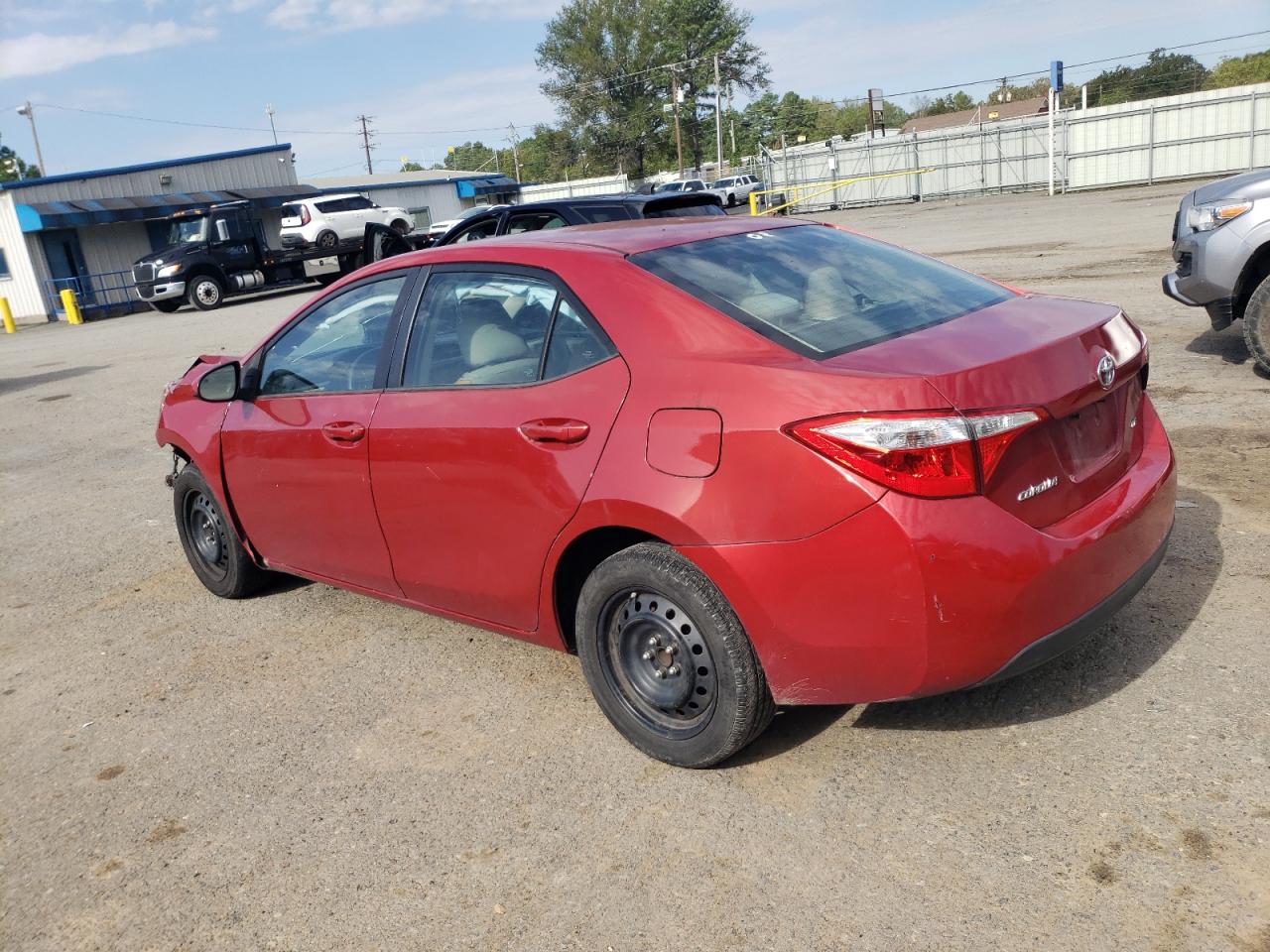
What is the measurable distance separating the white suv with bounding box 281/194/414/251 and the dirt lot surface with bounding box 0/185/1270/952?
25359 mm

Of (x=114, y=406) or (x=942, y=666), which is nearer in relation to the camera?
(x=942, y=666)

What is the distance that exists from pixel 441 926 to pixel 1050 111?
1525 inches

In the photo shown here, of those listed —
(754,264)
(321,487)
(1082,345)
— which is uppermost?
(754,264)

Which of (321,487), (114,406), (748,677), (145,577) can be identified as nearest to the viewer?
(748,677)

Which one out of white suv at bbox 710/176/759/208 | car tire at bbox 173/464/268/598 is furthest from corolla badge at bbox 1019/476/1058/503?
white suv at bbox 710/176/759/208

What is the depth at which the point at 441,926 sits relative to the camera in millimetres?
2725

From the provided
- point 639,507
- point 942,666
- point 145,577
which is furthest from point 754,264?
point 145,577

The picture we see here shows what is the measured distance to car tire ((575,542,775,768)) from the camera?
120 inches

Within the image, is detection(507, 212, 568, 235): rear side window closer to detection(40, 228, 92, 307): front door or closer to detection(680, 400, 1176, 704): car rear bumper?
detection(680, 400, 1176, 704): car rear bumper

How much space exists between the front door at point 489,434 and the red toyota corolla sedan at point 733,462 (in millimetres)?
11

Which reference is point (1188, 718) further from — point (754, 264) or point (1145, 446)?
point (754, 264)

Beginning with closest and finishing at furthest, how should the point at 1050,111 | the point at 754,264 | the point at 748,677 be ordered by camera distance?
the point at 748,677, the point at 754,264, the point at 1050,111

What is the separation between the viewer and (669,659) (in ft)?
10.6

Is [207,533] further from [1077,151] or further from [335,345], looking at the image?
[1077,151]
